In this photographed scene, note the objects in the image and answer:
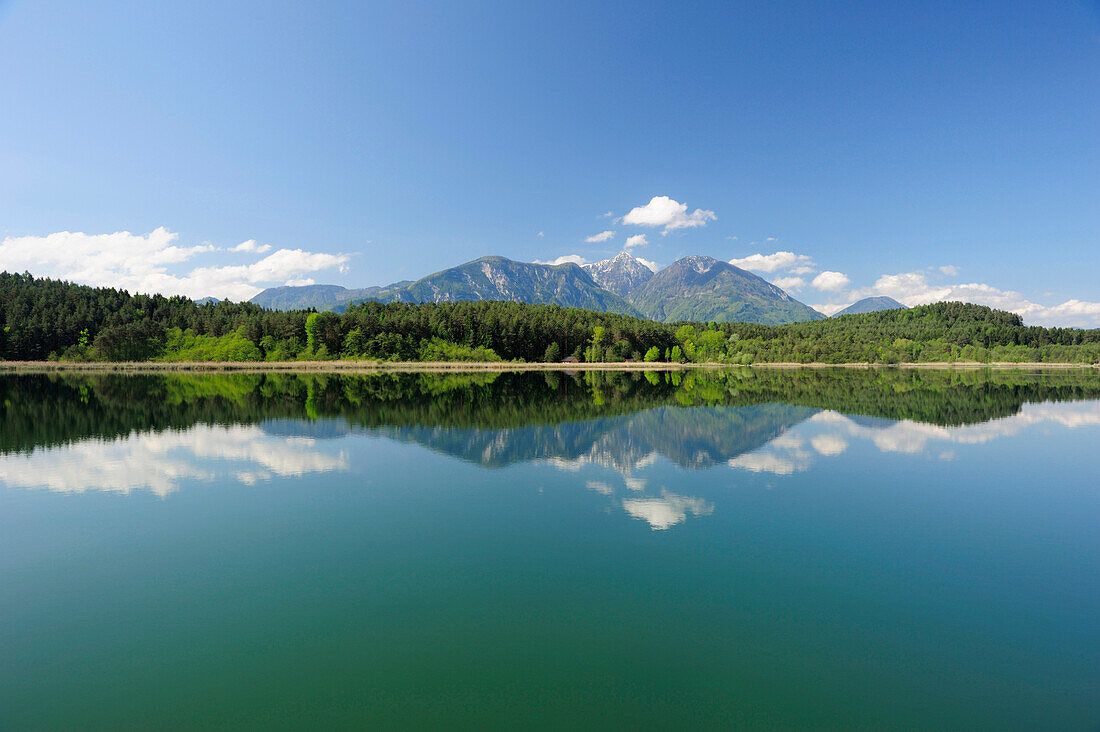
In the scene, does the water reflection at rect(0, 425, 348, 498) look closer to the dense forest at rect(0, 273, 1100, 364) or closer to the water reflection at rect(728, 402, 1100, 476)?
the water reflection at rect(728, 402, 1100, 476)

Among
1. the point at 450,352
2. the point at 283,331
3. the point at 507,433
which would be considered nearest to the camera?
the point at 507,433

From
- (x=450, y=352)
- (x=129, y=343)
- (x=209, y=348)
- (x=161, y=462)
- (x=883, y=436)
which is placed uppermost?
(x=129, y=343)

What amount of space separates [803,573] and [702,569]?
2396mm

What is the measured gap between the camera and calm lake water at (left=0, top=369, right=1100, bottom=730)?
7.57 meters

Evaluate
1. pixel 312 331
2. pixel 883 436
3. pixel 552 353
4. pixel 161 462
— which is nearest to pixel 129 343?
pixel 312 331

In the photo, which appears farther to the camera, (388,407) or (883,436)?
(388,407)

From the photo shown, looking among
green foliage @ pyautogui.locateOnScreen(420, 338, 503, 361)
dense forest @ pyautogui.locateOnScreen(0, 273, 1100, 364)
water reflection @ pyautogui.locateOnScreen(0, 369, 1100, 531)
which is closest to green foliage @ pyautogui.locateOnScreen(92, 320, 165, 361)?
dense forest @ pyautogui.locateOnScreen(0, 273, 1100, 364)

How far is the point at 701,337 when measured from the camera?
18100cm

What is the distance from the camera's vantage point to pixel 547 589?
1098 centimetres

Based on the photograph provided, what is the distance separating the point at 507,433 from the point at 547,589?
838 inches

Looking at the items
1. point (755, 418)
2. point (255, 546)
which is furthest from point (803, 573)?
point (755, 418)

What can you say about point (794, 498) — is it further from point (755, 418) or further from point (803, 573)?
point (755, 418)

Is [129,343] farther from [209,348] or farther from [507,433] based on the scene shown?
[507,433]

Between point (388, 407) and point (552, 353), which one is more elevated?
point (552, 353)
